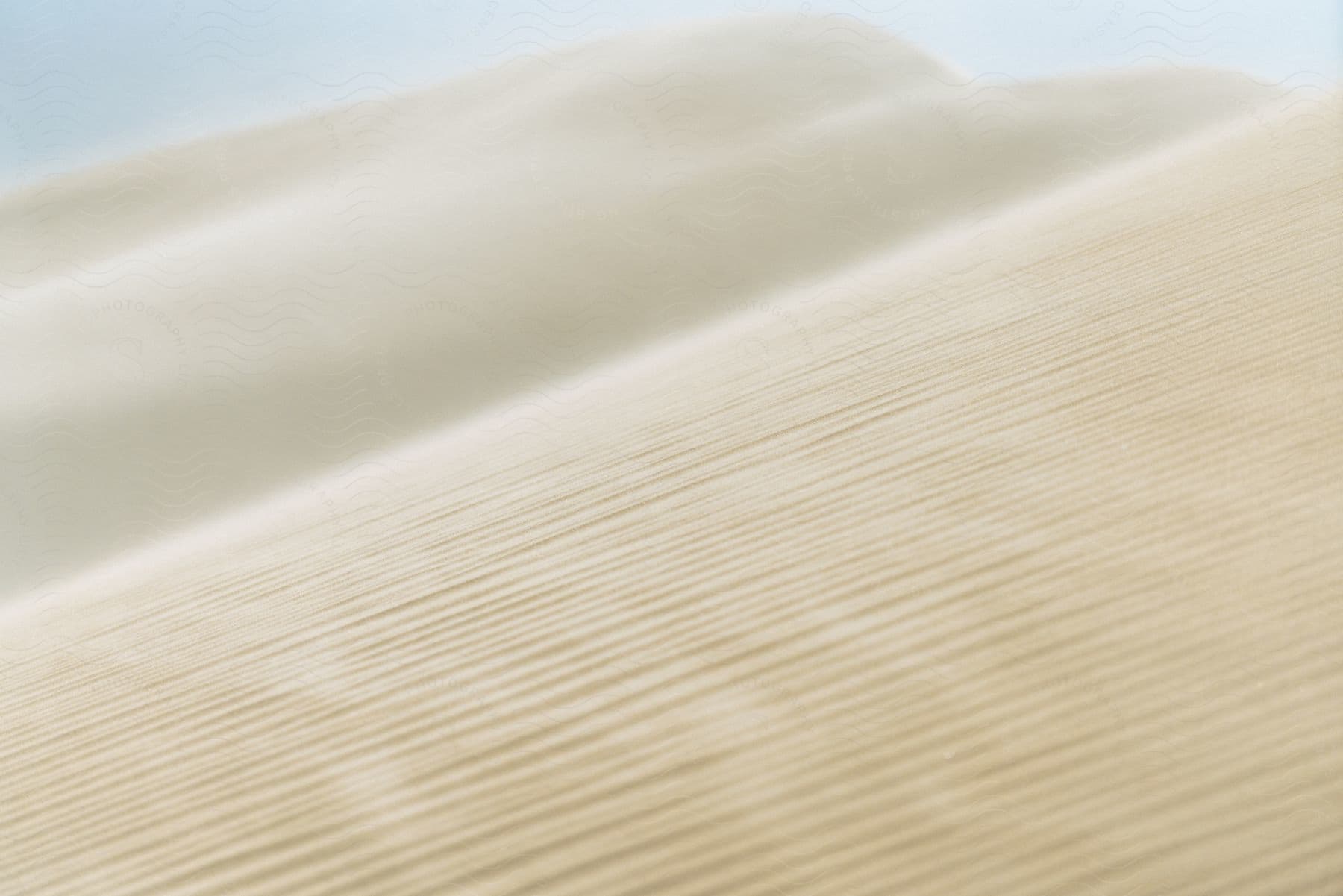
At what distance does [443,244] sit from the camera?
13.2 feet

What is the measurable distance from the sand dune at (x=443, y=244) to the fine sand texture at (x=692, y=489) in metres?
0.02

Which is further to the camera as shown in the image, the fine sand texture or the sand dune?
the sand dune

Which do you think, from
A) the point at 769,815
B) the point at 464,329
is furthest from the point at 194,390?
the point at 769,815

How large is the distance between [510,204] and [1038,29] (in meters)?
2.02

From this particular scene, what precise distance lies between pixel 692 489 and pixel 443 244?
1480 mm

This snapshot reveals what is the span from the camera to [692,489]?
3234 millimetres

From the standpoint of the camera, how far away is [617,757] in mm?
2441

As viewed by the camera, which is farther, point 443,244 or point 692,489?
point 443,244

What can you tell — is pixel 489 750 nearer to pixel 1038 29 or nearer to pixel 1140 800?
pixel 1140 800

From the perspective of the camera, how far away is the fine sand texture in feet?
7.65

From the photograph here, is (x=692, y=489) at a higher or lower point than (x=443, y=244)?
lower

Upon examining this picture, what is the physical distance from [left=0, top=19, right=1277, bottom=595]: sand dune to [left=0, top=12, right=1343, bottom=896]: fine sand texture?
2 centimetres

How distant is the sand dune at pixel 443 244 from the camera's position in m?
3.62

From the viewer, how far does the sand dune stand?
362 centimetres
